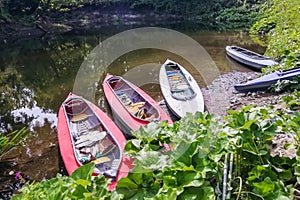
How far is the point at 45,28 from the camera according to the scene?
73.4 ft

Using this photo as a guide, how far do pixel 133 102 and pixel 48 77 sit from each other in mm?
5590

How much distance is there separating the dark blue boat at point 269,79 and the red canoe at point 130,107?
7.17 feet

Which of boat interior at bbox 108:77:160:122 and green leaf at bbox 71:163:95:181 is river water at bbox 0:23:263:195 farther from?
green leaf at bbox 71:163:95:181

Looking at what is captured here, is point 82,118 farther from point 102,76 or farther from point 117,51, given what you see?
point 117,51

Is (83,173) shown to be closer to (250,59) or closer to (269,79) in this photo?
(269,79)

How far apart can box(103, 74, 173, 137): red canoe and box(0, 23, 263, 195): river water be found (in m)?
0.73

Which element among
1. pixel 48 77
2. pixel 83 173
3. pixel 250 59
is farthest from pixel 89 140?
pixel 48 77

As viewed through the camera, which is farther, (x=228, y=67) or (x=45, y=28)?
(x=45, y=28)

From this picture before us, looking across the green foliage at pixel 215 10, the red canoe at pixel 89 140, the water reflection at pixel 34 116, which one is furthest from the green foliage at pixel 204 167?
the green foliage at pixel 215 10

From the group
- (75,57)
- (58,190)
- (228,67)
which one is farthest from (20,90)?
(58,190)

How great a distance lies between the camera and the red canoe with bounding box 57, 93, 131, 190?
396cm

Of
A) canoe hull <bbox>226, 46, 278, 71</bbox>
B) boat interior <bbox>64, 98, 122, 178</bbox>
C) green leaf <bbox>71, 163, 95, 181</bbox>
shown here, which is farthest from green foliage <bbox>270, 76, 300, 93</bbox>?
green leaf <bbox>71, 163, 95, 181</bbox>

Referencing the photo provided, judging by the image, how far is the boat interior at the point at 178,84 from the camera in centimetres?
617

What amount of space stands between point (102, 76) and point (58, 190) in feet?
29.3
